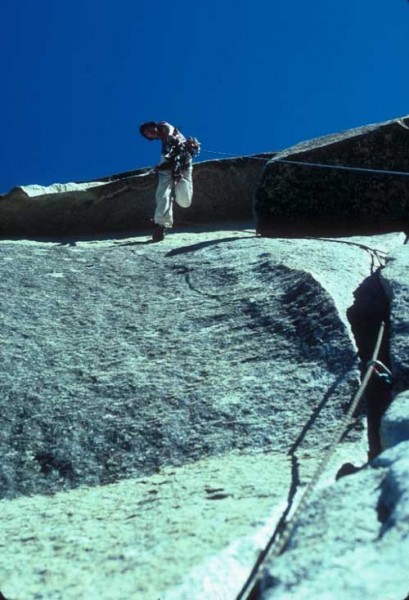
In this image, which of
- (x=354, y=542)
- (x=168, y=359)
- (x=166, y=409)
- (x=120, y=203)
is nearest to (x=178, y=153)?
(x=120, y=203)

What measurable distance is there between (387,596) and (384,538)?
0.99ft

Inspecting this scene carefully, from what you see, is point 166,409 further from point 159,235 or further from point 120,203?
point 120,203

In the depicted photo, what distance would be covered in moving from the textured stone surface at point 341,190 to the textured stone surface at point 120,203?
2647mm

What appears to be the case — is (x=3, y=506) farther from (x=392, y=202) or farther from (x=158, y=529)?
(x=392, y=202)

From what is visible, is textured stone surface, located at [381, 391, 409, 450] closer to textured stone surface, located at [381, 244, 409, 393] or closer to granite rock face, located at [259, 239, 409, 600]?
granite rock face, located at [259, 239, 409, 600]

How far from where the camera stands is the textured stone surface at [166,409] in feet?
12.8

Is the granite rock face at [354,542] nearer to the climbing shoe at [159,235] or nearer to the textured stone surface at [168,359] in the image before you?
the textured stone surface at [168,359]

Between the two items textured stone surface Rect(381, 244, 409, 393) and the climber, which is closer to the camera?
textured stone surface Rect(381, 244, 409, 393)

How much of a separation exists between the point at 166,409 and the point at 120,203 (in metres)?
8.20

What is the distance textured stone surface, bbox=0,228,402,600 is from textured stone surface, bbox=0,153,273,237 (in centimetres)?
488

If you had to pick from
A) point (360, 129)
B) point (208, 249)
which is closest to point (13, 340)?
point (208, 249)

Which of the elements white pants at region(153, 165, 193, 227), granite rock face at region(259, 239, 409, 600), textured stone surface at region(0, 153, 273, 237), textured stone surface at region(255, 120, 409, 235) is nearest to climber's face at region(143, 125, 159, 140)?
white pants at region(153, 165, 193, 227)

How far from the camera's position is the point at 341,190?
32.1 ft

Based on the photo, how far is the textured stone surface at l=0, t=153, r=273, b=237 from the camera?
12.9 m
